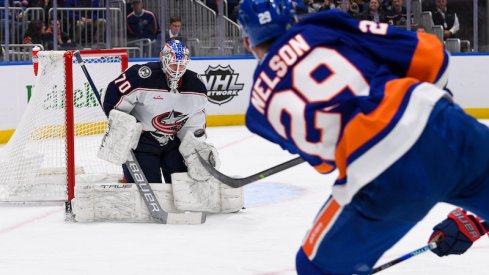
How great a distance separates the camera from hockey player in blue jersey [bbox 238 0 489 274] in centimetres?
206

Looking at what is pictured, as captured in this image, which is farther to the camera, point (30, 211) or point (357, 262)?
Answer: point (30, 211)

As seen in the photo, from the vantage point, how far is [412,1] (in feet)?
34.3

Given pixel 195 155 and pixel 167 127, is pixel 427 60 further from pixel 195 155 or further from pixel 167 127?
pixel 167 127

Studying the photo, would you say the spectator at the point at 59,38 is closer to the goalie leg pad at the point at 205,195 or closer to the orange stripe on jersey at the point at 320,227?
the goalie leg pad at the point at 205,195

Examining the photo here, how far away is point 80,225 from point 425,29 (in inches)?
249

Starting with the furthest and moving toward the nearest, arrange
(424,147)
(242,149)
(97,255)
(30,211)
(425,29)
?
(425,29) < (242,149) < (30,211) < (97,255) < (424,147)

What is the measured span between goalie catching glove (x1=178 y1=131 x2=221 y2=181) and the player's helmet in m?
2.71

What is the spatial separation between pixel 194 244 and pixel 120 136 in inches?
29.5

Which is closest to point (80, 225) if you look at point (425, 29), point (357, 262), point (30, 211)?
point (30, 211)

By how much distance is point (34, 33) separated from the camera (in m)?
8.91

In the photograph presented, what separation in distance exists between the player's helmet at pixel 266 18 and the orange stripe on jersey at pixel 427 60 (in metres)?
0.28

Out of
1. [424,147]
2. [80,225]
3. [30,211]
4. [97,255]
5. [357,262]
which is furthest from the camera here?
[30,211]

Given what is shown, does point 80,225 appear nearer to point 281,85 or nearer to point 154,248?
point 154,248

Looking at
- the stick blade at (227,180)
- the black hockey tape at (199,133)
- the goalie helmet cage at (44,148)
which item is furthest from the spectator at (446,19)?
the stick blade at (227,180)
